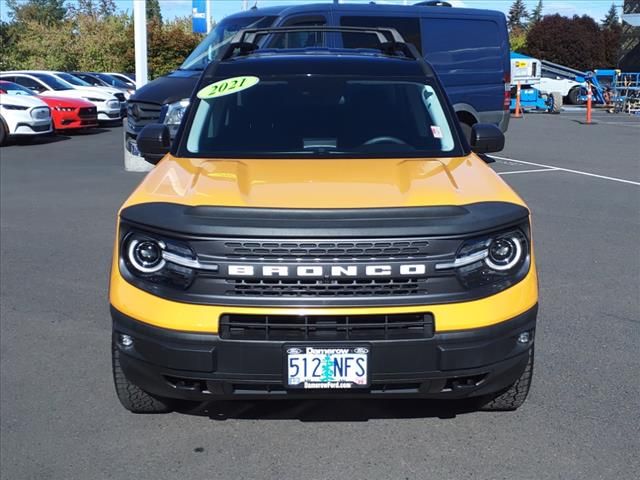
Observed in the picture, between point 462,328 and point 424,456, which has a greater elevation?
point 462,328

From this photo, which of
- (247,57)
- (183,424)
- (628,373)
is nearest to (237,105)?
(247,57)

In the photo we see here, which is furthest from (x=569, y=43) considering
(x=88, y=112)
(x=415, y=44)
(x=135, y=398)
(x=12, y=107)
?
(x=135, y=398)

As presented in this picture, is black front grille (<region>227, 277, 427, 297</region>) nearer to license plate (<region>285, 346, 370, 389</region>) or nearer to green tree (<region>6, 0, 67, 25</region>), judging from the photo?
license plate (<region>285, 346, 370, 389</region>)

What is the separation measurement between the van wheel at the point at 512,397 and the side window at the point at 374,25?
323 inches

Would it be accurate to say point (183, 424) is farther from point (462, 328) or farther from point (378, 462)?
point (462, 328)

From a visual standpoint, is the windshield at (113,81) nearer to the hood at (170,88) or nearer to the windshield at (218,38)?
the windshield at (218,38)

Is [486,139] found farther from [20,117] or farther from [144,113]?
[20,117]

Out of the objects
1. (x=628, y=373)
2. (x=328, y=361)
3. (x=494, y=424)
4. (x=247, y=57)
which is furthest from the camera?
(x=247, y=57)

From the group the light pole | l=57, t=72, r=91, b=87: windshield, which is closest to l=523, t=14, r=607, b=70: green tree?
l=57, t=72, r=91, b=87: windshield

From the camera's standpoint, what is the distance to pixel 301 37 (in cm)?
1147

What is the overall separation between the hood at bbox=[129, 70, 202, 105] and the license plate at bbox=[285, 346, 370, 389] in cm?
802

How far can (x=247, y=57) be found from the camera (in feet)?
17.4

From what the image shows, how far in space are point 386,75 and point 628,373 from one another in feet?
7.42

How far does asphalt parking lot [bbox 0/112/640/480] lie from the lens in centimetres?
365
